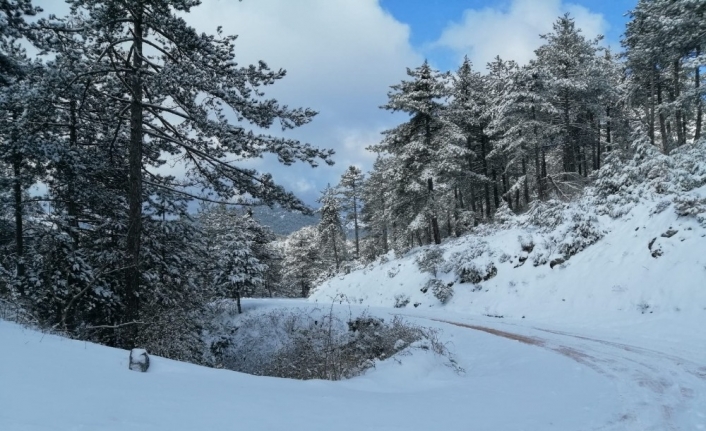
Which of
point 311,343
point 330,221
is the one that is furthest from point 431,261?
point 330,221

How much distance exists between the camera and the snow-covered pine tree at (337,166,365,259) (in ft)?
153

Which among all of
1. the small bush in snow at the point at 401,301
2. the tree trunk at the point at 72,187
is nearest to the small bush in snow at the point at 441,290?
the small bush in snow at the point at 401,301

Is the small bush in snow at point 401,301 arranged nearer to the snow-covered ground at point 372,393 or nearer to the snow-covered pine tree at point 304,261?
the snow-covered ground at point 372,393

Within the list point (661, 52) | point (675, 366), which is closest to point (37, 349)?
point (675, 366)

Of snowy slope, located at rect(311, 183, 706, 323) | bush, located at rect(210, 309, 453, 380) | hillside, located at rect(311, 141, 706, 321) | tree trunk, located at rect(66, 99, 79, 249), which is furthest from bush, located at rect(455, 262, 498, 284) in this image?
tree trunk, located at rect(66, 99, 79, 249)

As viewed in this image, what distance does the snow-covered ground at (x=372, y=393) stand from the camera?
3270mm

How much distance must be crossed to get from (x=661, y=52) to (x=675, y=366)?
28.9 meters

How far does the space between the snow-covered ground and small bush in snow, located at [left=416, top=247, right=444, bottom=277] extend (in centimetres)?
1263

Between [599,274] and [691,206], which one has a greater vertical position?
[691,206]

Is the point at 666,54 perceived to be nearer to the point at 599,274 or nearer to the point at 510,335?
the point at 599,274

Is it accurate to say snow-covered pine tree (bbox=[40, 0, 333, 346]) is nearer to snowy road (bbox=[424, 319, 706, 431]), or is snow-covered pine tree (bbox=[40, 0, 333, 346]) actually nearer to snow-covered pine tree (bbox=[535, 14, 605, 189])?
snowy road (bbox=[424, 319, 706, 431])

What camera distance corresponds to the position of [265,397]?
4.38m

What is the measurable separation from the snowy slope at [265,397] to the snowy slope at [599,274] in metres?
5.71

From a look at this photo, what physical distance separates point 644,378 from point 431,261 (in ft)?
49.2
